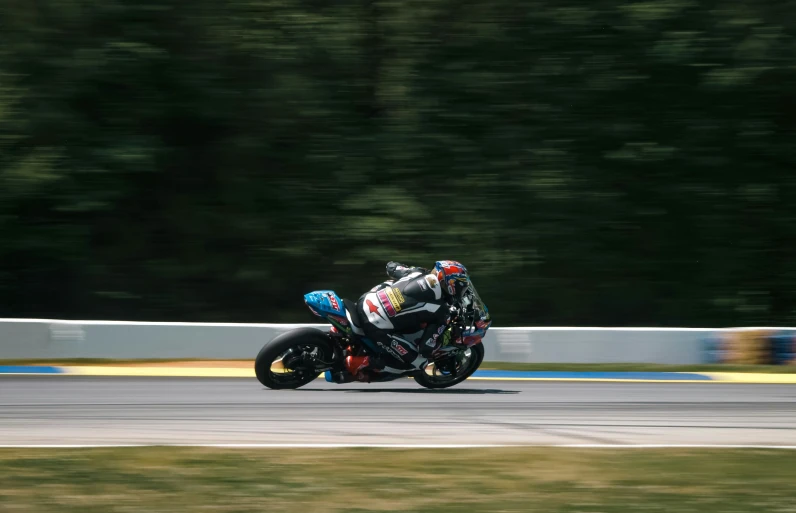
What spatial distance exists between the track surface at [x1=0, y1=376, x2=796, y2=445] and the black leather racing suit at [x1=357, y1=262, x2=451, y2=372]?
1.32 ft

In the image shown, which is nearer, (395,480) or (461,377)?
(395,480)

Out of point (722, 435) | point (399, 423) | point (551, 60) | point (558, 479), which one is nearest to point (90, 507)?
point (558, 479)

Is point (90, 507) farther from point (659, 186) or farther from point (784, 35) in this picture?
point (784, 35)

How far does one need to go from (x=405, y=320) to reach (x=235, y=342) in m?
3.80

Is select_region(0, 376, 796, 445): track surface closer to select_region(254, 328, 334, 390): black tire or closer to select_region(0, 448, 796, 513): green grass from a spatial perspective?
select_region(254, 328, 334, 390): black tire

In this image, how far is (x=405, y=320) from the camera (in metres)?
11.3

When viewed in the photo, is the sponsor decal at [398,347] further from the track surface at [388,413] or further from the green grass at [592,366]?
the green grass at [592,366]

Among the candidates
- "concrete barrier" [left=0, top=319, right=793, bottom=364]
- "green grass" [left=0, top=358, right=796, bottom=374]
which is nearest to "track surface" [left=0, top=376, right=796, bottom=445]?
"green grass" [left=0, top=358, right=796, bottom=374]

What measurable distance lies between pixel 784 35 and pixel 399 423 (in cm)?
1240

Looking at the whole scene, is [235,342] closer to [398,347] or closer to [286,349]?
[286,349]

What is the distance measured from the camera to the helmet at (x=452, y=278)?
37.6ft

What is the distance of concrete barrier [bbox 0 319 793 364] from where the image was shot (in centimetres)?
1420

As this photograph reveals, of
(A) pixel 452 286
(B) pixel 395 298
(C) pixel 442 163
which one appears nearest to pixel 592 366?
(A) pixel 452 286

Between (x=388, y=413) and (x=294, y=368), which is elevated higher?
(x=294, y=368)
